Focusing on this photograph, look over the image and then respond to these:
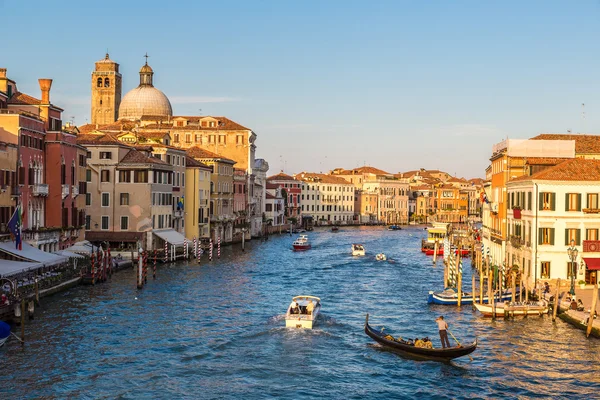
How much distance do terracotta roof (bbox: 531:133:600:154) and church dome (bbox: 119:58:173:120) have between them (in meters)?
52.6

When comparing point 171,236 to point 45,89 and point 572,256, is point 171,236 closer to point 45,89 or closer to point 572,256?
point 45,89

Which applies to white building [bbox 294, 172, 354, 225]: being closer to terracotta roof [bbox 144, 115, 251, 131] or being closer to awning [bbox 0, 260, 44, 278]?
terracotta roof [bbox 144, 115, 251, 131]

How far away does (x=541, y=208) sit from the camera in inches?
1308

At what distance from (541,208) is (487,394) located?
1448 cm

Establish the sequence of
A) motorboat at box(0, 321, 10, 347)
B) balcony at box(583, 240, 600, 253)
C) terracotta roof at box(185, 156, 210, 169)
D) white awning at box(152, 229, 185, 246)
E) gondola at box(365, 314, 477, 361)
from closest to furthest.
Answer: gondola at box(365, 314, 477, 361) → motorboat at box(0, 321, 10, 347) → balcony at box(583, 240, 600, 253) → white awning at box(152, 229, 185, 246) → terracotta roof at box(185, 156, 210, 169)

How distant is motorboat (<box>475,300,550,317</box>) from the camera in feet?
96.7

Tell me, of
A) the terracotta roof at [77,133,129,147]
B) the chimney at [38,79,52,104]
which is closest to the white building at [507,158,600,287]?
the chimney at [38,79,52,104]

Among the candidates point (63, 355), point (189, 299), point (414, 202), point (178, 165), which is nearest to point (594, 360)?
point (63, 355)

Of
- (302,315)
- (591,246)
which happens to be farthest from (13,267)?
(591,246)

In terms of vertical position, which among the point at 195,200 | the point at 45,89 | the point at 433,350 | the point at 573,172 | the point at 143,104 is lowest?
the point at 433,350

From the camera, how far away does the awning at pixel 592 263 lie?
32156 millimetres

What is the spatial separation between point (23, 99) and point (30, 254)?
1072 cm

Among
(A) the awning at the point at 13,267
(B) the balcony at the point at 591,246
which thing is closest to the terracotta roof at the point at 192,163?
(A) the awning at the point at 13,267

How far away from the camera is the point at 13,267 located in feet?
97.0
